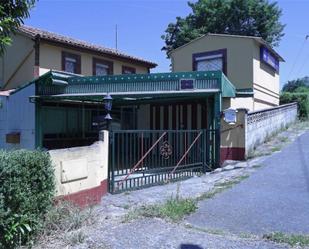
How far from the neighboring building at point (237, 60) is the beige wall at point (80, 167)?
35.1 ft

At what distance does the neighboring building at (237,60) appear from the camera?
2144cm

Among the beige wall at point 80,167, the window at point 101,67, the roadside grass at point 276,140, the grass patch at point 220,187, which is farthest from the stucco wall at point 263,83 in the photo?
the beige wall at point 80,167

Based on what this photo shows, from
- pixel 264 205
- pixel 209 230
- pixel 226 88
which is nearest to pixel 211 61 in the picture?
pixel 226 88

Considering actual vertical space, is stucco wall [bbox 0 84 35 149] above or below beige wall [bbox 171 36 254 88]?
below

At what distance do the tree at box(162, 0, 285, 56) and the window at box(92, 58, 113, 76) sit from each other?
1662 cm

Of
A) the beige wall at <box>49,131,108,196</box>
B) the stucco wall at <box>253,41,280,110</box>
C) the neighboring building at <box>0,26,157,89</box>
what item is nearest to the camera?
the beige wall at <box>49,131,108,196</box>

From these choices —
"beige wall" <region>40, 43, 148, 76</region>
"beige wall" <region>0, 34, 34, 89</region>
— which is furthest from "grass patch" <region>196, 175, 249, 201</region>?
"beige wall" <region>0, 34, 34, 89</region>

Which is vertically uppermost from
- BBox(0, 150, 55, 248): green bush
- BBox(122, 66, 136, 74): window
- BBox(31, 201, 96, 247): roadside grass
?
BBox(122, 66, 136, 74): window

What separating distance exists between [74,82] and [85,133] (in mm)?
4611

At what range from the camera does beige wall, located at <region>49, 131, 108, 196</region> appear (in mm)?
8102

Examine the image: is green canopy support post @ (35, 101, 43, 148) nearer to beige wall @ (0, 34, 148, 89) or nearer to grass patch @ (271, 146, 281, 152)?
beige wall @ (0, 34, 148, 89)

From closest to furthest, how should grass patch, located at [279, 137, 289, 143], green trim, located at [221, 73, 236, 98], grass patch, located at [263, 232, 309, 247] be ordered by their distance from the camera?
grass patch, located at [263, 232, 309, 247], green trim, located at [221, 73, 236, 98], grass patch, located at [279, 137, 289, 143]

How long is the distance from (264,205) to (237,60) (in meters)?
14.0

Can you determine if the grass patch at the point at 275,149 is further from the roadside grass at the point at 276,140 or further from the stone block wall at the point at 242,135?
→ the stone block wall at the point at 242,135
